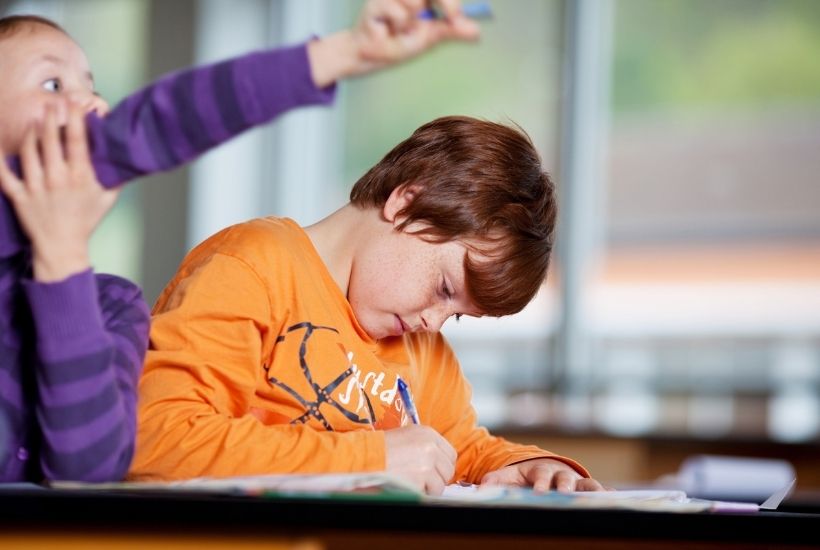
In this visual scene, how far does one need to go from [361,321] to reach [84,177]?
42 centimetres

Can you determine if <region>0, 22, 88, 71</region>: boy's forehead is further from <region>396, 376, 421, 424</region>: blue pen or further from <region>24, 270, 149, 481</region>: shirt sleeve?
<region>396, 376, 421, 424</region>: blue pen

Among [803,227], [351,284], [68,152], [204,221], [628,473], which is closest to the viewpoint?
[68,152]

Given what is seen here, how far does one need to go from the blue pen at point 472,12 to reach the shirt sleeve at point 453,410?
0.58m

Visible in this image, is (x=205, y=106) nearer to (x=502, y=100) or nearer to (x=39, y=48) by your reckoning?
(x=39, y=48)

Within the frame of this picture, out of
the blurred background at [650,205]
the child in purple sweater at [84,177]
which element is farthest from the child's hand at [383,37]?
the blurred background at [650,205]

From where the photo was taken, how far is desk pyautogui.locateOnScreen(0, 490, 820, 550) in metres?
0.61

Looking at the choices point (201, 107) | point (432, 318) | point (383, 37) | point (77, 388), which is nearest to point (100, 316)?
point (77, 388)

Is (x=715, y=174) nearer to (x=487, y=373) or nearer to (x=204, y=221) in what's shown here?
(x=487, y=373)

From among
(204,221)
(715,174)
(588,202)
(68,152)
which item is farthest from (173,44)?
(68,152)

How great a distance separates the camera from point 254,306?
932mm

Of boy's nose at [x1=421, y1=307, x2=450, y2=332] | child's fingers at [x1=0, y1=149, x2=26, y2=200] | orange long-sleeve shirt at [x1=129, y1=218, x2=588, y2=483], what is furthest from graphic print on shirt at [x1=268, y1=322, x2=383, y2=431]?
child's fingers at [x1=0, y1=149, x2=26, y2=200]

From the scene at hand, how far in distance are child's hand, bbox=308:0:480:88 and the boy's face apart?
0.40 m

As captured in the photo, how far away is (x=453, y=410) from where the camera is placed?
125 cm

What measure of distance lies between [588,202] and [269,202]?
3.92ft
